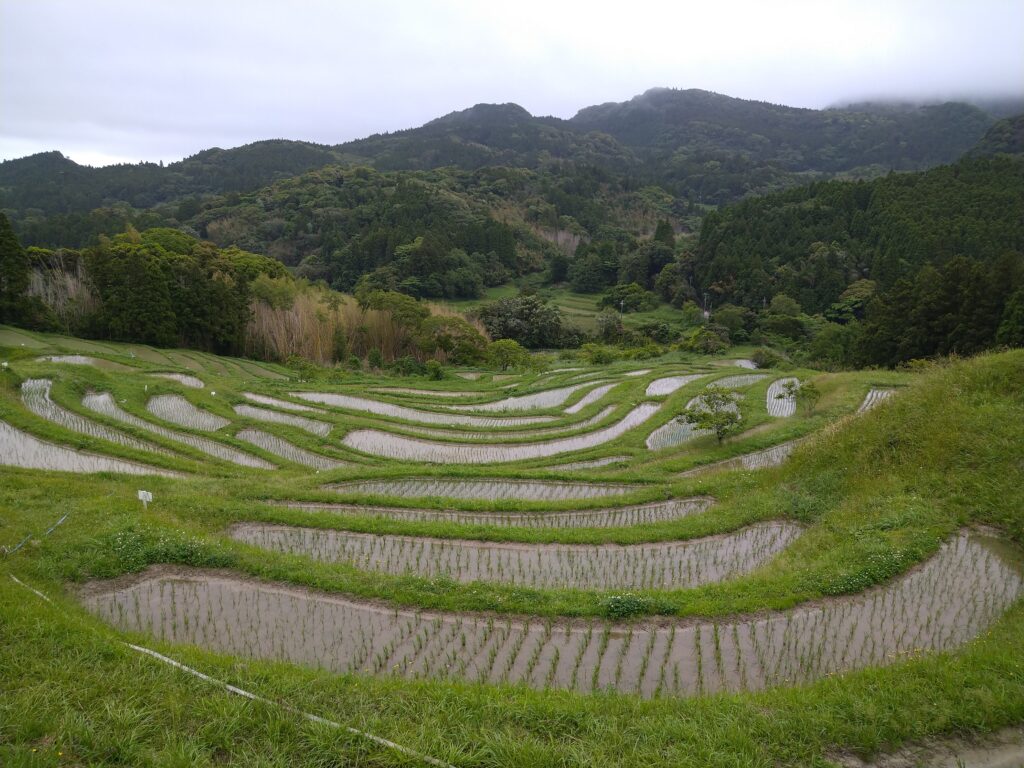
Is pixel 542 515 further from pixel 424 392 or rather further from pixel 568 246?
pixel 568 246

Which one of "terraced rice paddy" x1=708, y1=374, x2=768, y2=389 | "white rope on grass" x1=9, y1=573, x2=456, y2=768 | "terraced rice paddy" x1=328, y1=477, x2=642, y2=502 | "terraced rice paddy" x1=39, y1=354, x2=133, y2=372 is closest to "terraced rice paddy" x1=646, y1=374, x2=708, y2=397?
"terraced rice paddy" x1=708, y1=374, x2=768, y2=389

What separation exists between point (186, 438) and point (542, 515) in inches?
449

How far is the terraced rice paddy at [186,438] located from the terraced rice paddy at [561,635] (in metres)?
8.86

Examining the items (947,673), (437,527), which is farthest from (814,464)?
(437,527)

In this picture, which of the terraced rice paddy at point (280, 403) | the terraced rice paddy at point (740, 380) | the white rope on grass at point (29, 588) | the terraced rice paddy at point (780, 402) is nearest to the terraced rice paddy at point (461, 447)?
the terraced rice paddy at point (280, 403)

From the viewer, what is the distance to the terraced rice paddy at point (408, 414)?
20.2 m

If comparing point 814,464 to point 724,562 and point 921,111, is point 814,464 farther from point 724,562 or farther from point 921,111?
point 921,111

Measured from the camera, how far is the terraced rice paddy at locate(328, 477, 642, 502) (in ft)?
40.2

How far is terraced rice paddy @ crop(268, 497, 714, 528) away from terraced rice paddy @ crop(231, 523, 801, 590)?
1.11 m

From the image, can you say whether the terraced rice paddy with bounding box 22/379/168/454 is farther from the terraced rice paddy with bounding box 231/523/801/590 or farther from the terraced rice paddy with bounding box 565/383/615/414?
the terraced rice paddy with bounding box 565/383/615/414

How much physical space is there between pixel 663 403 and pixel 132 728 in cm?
1940

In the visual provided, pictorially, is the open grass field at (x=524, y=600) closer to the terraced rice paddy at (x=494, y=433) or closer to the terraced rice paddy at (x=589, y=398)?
the terraced rice paddy at (x=494, y=433)

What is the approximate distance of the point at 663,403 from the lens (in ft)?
69.9

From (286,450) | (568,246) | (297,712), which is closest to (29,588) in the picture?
(297,712)
